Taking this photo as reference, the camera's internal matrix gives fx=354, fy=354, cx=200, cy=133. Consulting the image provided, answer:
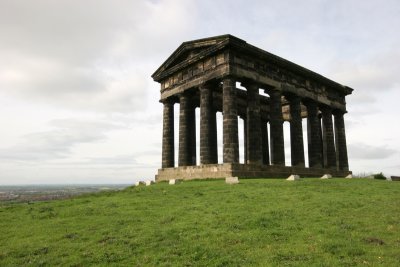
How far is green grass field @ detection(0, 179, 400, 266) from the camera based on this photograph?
10.7 metres

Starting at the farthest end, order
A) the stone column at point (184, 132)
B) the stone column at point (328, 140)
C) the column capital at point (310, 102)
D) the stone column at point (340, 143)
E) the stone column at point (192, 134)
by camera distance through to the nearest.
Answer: the stone column at point (340, 143) < the stone column at point (328, 140) < the column capital at point (310, 102) < the stone column at point (192, 134) < the stone column at point (184, 132)

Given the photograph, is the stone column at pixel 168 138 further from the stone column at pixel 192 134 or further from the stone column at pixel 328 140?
the stone column at pixel 328 140

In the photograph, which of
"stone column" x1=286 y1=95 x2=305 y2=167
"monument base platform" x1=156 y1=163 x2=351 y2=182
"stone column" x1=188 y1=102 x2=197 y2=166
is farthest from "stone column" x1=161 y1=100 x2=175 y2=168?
"stone column" x1=286 y1=95 x2=305 y2=167

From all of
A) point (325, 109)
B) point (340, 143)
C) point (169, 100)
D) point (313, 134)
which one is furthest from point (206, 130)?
point (340, 143)

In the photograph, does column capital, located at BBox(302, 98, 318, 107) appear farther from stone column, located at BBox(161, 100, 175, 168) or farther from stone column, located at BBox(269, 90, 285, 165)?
stone column, located at BBox(161, 100, 175, 168)

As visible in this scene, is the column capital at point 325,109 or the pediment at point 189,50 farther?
the column capital at point 325,109

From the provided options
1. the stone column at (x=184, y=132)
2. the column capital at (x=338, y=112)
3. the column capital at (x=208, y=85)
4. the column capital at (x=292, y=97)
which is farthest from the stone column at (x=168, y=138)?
the column capital at (x=338, y=112)

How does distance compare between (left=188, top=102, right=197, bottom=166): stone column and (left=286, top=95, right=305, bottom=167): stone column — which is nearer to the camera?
(left=188, top=102, right=197, bottom=166): stone column

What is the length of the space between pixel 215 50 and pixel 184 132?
9405 millimetres

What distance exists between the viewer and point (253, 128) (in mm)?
33625

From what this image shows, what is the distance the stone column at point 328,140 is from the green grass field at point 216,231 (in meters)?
24.5

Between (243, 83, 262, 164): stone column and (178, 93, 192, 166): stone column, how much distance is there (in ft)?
22.4

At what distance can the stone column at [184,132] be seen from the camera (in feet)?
122

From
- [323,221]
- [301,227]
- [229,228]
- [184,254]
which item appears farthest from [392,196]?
[184,254]
